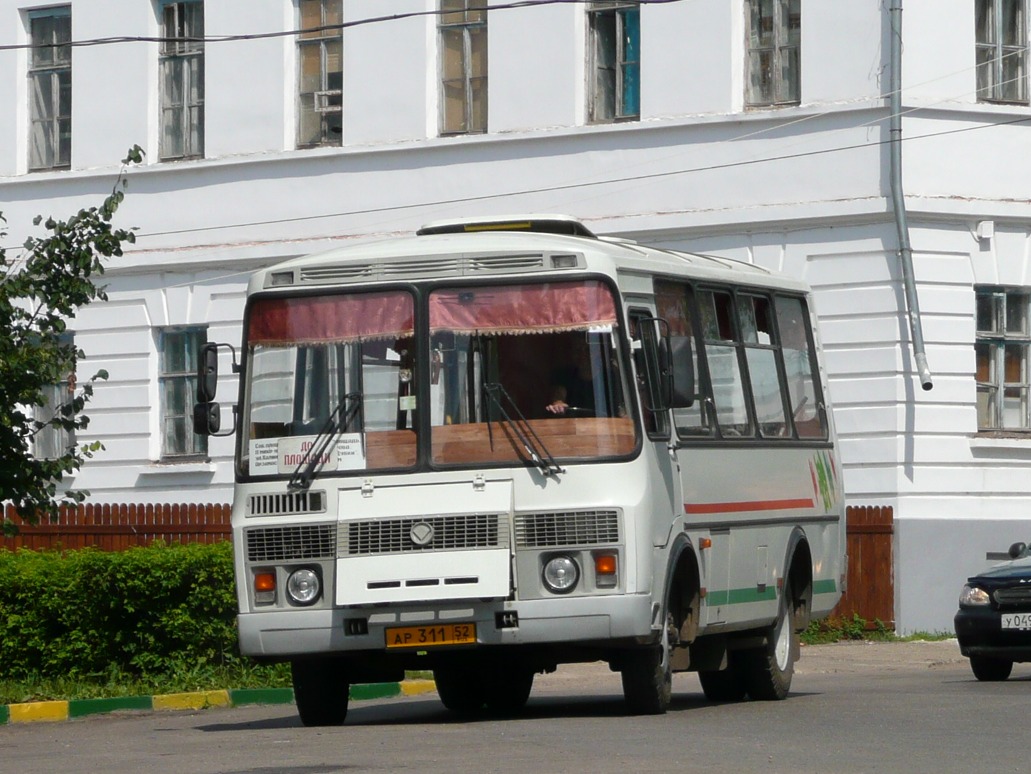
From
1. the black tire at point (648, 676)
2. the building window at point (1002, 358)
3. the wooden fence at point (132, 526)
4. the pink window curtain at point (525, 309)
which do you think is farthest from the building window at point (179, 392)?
the black tire at point (648, 676)

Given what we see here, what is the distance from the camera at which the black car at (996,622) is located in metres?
18.2

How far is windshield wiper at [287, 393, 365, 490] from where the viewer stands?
13922 millimetres

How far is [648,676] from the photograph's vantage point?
46.0 ft

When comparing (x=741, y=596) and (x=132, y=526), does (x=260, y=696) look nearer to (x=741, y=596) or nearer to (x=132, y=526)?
(x=741, y=596)

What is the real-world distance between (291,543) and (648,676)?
2297mm

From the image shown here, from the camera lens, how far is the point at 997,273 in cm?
2569

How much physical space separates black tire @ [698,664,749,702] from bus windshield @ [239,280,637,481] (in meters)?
3.56

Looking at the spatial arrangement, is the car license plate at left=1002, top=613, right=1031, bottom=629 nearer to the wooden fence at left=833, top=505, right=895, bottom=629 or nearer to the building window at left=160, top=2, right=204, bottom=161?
the wooden fence at left=833, top=505, right=895, bottom=629

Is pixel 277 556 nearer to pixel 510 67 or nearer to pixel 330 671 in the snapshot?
pixel 330 671

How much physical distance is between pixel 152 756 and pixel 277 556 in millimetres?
1732

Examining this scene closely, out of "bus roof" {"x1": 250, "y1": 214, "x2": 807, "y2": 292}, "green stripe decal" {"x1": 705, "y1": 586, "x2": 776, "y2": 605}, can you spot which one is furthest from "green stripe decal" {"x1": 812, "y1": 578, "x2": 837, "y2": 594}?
"bus roof" {"x1": 250, "y1": 214, "x2": 807, "y2": 292}


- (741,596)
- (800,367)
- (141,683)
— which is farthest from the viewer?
(141,683)

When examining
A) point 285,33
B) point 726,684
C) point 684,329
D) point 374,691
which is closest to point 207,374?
point 684,329

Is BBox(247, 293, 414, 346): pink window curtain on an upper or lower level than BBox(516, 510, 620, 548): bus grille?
upper
